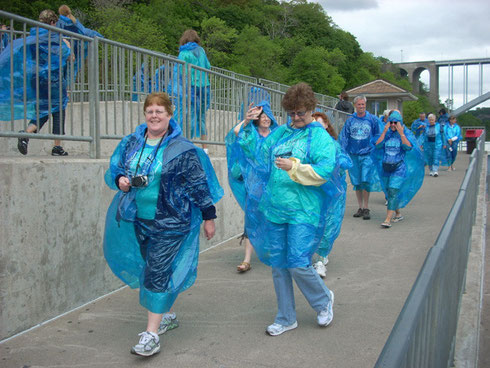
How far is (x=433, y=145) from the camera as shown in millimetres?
17734

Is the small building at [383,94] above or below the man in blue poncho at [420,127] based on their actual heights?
above

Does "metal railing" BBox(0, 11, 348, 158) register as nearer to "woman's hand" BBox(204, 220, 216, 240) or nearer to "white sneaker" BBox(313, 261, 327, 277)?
"woman's hand" BBox(204, 220, 216, 240)

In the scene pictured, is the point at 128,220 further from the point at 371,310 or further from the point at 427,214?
the point at 427,214

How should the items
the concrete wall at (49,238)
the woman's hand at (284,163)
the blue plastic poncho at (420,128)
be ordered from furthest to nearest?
the blue plastic poncho at (420,128) → the concrete wall at (49,238) → the woman's hand at (284,163)

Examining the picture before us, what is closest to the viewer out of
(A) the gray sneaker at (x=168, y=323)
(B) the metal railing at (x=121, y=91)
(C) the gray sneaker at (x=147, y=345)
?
(C) the gray sneaker at (x=147, y=345)

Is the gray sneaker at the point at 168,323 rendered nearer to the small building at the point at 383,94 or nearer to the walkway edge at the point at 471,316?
the walkway edge at the point at 471,316

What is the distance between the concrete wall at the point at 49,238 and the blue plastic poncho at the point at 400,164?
4.95 metres

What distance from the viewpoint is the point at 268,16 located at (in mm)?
66500

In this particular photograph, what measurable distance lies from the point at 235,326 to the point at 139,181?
145 centimetres

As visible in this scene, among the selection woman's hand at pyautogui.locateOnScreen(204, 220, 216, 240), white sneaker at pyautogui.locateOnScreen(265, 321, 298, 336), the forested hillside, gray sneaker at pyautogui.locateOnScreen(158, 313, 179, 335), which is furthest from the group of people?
the forested hillside

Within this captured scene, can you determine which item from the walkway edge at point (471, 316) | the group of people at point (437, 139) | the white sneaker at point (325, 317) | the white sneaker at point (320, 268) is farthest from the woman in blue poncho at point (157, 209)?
the group of people at point (437, 139)

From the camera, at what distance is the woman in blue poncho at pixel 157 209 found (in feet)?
12.3

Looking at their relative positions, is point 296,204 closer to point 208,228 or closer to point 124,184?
point 208,228

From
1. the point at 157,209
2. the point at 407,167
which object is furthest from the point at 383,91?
the point at 157,209
